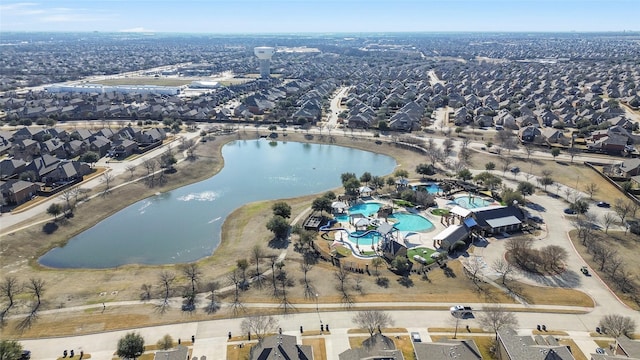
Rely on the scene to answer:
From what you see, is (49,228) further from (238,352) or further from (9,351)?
(238,352)

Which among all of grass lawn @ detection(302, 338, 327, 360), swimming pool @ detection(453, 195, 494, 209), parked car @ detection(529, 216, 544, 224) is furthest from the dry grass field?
swimming pool @ detection(453, 195, 494, 209)

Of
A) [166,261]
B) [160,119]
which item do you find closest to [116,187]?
[166,261]

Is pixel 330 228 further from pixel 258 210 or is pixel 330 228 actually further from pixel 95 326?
pixel 95 326

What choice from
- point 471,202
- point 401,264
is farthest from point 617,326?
point 471,202

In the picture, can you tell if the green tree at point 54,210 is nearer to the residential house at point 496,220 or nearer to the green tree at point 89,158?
the green tree at point 89,158

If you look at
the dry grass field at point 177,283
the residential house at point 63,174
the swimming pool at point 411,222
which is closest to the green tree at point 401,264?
the dry grass field at point 177,283

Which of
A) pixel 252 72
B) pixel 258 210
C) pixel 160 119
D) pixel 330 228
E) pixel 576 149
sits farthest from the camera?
pixel 252 72

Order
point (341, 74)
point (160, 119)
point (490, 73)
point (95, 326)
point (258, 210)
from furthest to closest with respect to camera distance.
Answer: point (341, 74) < point (490, 73) < point (160, 119) < point (258, 210) < point (95, 326)
